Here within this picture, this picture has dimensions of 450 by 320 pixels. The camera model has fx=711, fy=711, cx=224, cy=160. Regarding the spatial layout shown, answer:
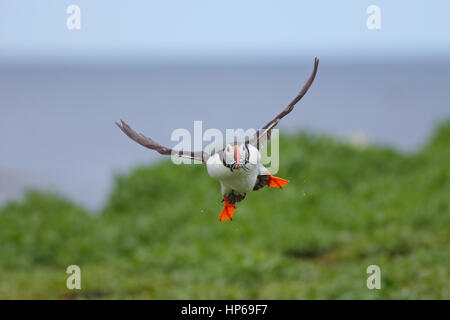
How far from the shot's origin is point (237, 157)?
321 cm

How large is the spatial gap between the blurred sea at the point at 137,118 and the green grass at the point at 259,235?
1.23m

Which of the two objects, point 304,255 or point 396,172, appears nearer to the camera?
point 304,255

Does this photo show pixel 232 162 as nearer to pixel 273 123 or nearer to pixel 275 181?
pixel 273 123

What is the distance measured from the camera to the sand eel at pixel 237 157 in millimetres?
3219

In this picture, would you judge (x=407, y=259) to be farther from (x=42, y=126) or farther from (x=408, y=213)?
(x=42, y=126)

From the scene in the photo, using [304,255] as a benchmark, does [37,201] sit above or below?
above

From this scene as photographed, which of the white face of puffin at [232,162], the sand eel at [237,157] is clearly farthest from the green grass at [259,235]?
the white face of puffin at [232,162]

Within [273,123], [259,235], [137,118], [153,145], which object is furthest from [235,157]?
[137,118]

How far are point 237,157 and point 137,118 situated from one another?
132 feet

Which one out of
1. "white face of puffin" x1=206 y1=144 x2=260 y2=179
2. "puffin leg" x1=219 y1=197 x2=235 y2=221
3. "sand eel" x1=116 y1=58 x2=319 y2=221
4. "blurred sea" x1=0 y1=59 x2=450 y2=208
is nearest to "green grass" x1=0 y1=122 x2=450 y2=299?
"blurred sea" x1=0 y1=59 x2=450 y2=208

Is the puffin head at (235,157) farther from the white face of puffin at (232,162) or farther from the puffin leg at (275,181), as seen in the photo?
the puffin leg at (275,181)

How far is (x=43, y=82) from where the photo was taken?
291 ft
